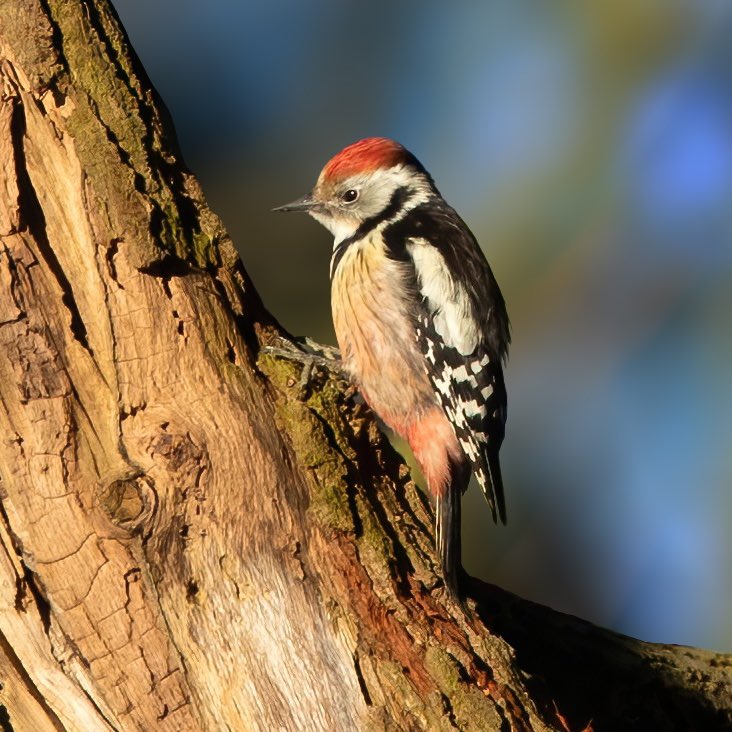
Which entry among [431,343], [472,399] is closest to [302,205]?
[431,343]

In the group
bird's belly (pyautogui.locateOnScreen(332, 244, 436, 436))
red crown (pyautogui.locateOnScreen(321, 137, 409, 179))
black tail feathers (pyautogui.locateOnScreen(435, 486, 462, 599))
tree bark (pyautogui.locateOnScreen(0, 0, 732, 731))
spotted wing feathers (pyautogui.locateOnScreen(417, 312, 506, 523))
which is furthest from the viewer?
red crown (pyautogui.locateOnScreen(321, 137, 409, 179))

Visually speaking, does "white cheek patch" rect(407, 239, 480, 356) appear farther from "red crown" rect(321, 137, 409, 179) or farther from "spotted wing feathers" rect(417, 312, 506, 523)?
"red crown" rect(321, 137, 409, 179)

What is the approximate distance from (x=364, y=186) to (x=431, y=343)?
890mm

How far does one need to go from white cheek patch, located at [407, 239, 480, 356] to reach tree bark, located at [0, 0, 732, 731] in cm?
92

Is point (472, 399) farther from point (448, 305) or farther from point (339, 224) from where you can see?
point (339, 224)

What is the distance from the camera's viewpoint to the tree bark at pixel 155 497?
254cm

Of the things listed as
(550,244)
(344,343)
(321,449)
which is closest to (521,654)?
(321,449)

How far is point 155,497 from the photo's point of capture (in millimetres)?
2549

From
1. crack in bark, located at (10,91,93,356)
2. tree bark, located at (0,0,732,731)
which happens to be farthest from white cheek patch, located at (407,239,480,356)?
crack in bark, located at (10,91,93,356)

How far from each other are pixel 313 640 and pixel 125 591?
1.56ft

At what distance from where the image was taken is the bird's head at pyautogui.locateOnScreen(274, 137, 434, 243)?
4.28 meters

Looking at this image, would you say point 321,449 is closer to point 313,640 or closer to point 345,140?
point 313,640

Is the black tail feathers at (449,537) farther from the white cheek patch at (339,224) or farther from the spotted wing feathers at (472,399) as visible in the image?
the white cheek patch at (339,224)

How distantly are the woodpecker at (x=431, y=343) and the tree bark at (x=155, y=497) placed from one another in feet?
2.64
